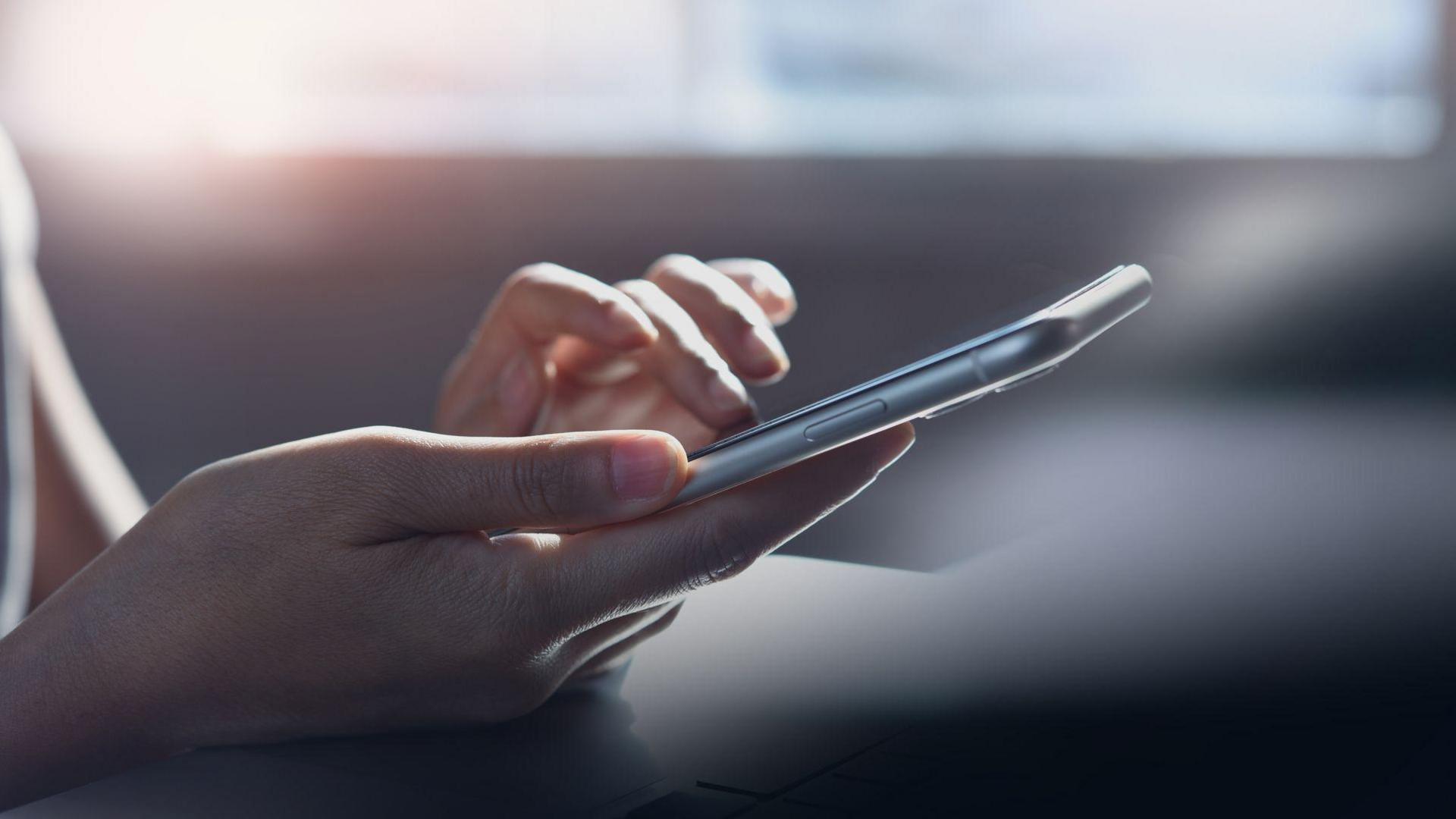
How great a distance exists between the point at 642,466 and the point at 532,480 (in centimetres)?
4

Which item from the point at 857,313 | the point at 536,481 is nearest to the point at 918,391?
the point at 536,481

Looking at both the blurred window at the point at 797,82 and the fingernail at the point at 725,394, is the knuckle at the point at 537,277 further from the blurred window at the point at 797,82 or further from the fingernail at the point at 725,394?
the blurred window at the point at 797,82

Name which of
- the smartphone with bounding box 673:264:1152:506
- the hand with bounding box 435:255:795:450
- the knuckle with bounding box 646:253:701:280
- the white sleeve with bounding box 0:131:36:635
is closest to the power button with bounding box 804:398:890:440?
the smartphone with bounding box 673:264:1152:506

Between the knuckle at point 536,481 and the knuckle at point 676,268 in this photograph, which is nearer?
the knuckle at point 536,481

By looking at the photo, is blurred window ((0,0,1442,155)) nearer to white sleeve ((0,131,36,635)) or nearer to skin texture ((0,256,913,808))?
white sleeve ((0,131,36,635))

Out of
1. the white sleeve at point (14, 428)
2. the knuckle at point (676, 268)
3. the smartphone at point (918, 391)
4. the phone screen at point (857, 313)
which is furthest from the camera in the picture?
the phone screen at point (857, 313)

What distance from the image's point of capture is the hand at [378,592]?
1.27 ft

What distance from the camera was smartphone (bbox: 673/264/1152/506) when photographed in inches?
13.3

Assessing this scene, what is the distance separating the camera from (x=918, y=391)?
1.16 ft

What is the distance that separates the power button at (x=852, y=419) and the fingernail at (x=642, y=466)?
0.05 meters

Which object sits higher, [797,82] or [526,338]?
[797,82]

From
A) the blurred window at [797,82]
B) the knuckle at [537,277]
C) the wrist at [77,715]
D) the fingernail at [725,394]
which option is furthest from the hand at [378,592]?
the blurred window at [797,82]

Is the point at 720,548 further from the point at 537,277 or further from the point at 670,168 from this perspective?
the point at 670,168

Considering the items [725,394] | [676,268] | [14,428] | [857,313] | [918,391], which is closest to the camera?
[918,391]
